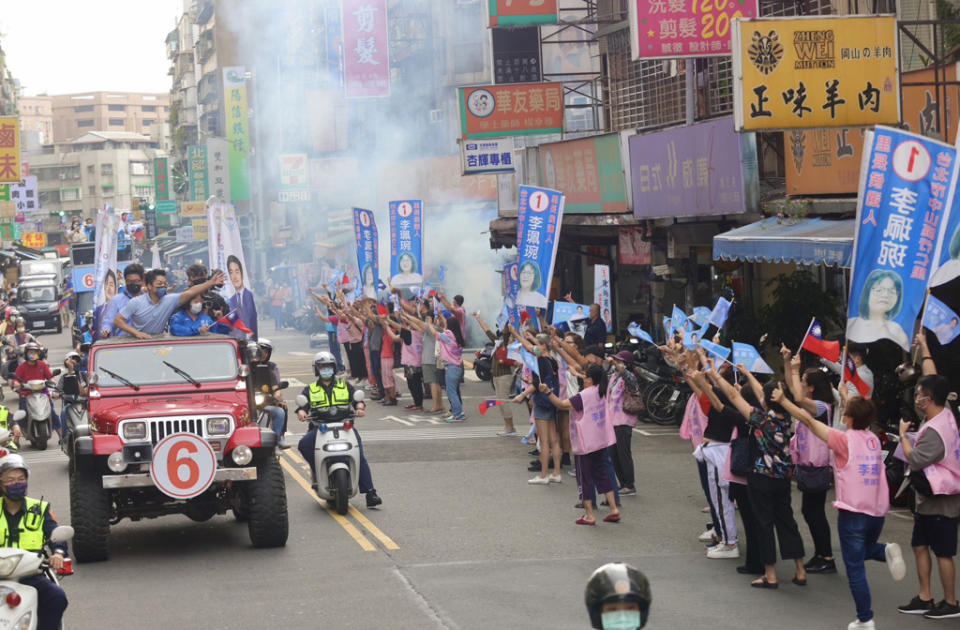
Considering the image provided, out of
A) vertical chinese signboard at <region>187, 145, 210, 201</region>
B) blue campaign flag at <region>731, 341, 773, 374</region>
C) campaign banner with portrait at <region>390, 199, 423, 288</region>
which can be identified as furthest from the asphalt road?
vertical chinese signboard at <region>187, 145, 210, 201</region>

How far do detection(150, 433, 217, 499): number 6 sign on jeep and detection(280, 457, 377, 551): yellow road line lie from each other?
5.38 ft

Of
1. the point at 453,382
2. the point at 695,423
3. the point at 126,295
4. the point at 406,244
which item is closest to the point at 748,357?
the point at 695,423

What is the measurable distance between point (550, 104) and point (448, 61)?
21.0m

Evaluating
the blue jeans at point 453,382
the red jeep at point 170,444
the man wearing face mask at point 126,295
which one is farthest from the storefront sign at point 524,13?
the red jeep at point 170,444

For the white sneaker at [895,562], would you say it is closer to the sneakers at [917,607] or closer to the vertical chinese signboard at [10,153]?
the sneakers at [917,607]

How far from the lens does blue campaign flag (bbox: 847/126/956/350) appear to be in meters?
10.5

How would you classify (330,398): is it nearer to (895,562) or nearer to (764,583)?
(764,583)

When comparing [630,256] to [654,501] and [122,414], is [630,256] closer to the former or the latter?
[654,501]

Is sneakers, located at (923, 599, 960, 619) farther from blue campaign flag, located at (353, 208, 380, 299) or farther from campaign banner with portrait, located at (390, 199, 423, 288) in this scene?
blue campaign flag, located at (353, 208, 380, 299)

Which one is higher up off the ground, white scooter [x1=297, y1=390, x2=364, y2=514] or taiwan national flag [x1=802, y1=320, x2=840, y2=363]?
taiwan national flag [x1=802, y1=320, x2=840, y2=363]

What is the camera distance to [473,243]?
40031mm

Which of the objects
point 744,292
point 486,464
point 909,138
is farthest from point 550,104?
point 909,138

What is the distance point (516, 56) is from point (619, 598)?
2362cm

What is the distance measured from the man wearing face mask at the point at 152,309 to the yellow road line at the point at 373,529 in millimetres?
2766
